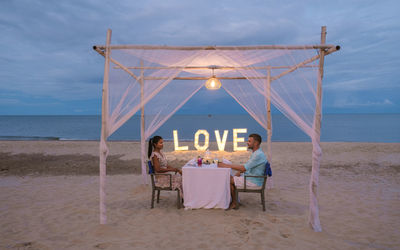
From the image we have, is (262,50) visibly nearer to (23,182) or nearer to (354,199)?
(354,199)

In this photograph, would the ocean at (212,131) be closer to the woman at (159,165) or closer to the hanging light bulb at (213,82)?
the hanging light bulb at (213,82)

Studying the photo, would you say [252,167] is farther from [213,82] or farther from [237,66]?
[213,82]

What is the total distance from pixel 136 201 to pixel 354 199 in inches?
174

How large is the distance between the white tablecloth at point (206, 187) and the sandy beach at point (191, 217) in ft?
0.53

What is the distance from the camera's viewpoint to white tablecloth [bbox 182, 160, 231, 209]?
4.35m

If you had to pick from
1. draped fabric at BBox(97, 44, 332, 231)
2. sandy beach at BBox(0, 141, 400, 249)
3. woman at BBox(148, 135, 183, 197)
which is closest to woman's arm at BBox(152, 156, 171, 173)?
woman at BBox(148, 135, 183, 197)

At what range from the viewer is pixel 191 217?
4.12m

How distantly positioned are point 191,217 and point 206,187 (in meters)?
0.57

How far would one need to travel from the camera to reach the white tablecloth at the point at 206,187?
171 inches

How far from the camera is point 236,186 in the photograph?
4461mm

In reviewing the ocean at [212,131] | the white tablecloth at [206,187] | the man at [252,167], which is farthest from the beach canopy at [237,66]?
the ocean at [212,131]

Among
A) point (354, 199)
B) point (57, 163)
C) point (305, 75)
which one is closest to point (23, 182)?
point (57, 163)

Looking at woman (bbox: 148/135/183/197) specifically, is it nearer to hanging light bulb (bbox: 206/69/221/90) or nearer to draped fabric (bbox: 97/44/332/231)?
draped fabric (bbox: 97/44/332/231)

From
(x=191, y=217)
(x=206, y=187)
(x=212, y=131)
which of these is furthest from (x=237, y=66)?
(x=212, y=131)
